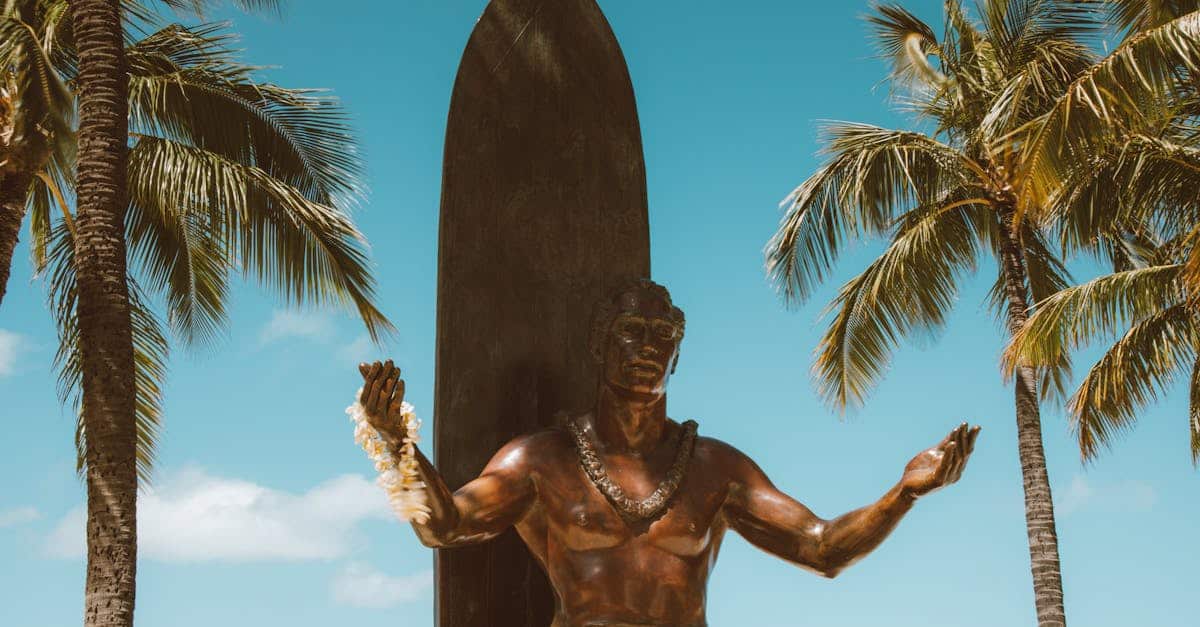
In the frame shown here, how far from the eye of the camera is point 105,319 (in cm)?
990

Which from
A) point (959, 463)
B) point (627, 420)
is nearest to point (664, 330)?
point (627, 420)

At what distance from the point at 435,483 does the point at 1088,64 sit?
13.7m

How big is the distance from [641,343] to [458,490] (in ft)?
2.66

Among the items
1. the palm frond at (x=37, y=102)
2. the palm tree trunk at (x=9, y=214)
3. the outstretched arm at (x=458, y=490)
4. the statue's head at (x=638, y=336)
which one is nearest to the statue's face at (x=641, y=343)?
the statue's head at (x=638, y=336)

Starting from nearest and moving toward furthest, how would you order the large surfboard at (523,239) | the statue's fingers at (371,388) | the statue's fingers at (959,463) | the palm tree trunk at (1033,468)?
the statue's fingers at (371,388), the statue's fingers at (959,463), the large surfboard at (523,239), the palm tree trunk at (1033,468)

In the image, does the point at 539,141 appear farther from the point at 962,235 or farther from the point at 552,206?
the point at 962,235

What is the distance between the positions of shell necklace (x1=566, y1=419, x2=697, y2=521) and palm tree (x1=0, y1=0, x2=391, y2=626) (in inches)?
213

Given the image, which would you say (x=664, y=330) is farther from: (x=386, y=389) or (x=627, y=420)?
(x=386, y=389)

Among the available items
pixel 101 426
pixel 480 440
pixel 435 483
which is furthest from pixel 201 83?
pixel 435 483

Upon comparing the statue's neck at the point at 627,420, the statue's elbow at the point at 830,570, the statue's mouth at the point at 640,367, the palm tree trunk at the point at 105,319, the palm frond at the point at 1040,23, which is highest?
the palm frond at the point at 1040,23

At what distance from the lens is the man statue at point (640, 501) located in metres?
4.89

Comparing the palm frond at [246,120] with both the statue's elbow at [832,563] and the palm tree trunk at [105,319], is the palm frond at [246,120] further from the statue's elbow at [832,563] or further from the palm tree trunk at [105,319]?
the statue's elbow at [832,563]

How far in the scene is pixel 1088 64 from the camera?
647 inches

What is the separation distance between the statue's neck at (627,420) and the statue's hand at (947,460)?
96 centimetres
